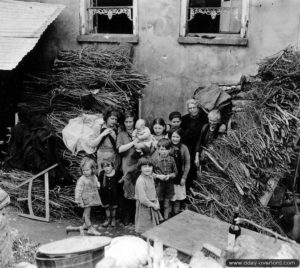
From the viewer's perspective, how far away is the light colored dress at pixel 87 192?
709 cm

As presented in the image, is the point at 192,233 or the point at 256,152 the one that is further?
the point at 256,152

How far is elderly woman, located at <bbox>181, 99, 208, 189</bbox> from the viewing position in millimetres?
7434

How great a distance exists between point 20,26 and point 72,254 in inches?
229

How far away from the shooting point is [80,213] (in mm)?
7945

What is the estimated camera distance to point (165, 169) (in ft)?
22.8

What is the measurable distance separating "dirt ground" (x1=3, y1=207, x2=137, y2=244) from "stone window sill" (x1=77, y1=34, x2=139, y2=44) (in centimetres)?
350

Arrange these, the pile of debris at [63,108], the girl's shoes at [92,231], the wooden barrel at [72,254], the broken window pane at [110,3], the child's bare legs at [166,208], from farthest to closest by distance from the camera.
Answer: the broken window pane at [110,3] → the pile of debris at [63,108] → the child's bare legs at [166,208] → the girl's shoes at [92,231] → the wooden barrel at [72,254]

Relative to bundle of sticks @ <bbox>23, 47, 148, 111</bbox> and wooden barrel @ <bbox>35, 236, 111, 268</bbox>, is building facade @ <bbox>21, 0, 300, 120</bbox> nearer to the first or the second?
bundle of sticks @ <bbox>23, 47, 148, 111</bbox>

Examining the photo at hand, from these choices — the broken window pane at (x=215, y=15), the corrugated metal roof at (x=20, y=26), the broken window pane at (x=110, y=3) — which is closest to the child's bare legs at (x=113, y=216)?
the corrugated metal roof at (x=20, y=26)

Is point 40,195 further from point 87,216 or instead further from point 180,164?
point 180,164

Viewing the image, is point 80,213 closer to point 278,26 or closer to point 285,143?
point 285,143

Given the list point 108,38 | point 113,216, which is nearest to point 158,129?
point 113,216

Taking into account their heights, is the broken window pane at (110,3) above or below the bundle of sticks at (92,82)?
above

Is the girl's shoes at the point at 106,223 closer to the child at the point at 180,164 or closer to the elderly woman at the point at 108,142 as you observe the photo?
the elderly woman at the point at 108,142
